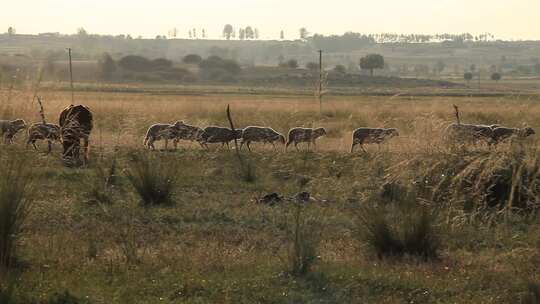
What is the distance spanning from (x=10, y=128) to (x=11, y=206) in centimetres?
210

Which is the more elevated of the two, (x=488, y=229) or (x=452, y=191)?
Result: (x=452, y=191)

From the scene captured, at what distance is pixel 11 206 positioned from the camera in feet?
27.0

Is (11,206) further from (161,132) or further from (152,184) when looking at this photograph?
(161,132)

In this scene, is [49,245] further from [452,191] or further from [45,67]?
[452,191]

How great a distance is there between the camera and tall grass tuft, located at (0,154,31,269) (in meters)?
8.18

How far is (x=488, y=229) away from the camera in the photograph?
422 inches

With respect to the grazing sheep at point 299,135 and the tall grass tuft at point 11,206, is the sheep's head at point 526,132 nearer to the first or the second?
the tall grass tuft at point 11,206

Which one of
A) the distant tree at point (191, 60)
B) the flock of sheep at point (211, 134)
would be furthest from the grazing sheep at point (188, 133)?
the distant tree at point (191, 60)

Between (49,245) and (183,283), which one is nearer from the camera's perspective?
(183,283)

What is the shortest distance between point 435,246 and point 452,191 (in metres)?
0.71

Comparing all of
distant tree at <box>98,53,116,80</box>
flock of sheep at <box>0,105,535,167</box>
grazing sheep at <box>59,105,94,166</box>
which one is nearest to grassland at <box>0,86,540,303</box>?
grazing sheep at <box>59,105,94,166</box>

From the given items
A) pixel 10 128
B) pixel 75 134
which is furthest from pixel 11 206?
pixel 75 134

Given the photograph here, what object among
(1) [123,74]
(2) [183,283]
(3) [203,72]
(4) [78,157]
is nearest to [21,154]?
(2) [183,283]

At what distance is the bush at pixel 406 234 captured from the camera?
29.9 feet
